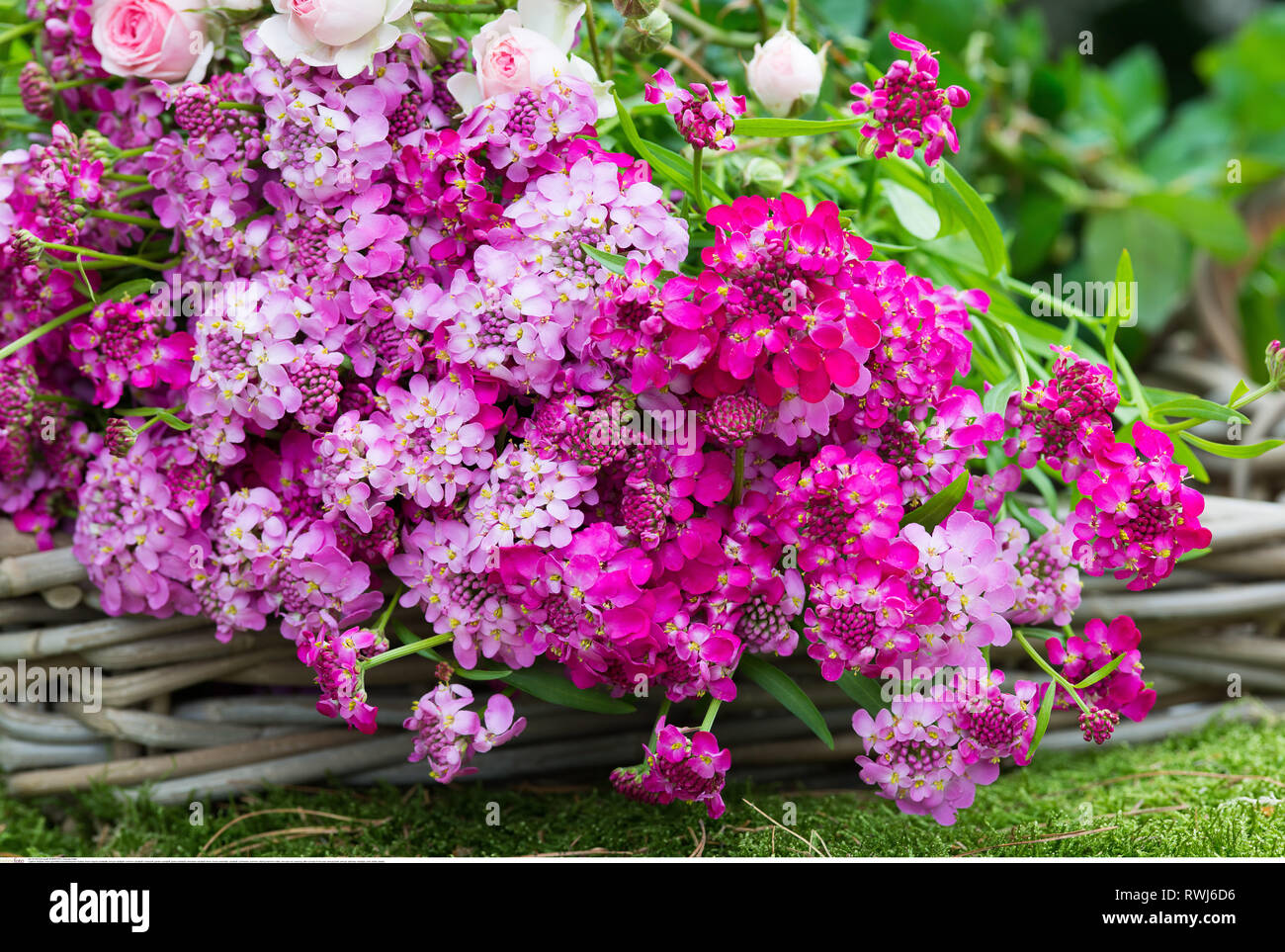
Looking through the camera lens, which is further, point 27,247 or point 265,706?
point 265,706

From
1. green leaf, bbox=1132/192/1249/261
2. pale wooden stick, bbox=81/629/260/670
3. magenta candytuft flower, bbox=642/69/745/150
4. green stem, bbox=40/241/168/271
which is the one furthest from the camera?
green leaf, bbox=1132/192/1249/261

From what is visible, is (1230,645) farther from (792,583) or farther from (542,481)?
(542,481)

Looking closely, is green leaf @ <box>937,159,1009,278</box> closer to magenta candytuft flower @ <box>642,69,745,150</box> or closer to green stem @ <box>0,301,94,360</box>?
magenta candytuft flower @ <box>642,69,745,150</box>

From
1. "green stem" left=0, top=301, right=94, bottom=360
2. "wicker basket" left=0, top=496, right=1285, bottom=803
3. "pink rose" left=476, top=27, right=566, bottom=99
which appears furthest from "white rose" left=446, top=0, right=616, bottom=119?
"wicker basket" left=0, top=496, right=1285, bottom=803

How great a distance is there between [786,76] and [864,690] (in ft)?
1.43

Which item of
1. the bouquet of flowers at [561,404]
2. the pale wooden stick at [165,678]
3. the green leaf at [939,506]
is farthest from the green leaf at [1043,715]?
the pale wooden stick at [165,678]

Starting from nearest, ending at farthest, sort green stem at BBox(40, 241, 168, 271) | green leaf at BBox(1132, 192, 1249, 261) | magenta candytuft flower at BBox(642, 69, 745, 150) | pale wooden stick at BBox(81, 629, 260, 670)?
1. magenta candytuft flower at BBox(642, 69, 745, 150)
2. green stem at BBox(40, 241, 168, 271)
3. pale wooden stick at BBox(81, 629, 260, 670)
4. green leaf at BBox(1132, 192, 1249, 261)

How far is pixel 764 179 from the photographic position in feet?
2.42

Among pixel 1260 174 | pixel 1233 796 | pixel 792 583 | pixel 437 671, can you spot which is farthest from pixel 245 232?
pixel 1260 174

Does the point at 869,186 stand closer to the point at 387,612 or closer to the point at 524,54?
the point at 524,54

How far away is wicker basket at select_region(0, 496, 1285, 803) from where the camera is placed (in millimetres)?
810

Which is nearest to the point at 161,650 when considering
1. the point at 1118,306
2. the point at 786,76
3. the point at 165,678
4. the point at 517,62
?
the point at 165,678

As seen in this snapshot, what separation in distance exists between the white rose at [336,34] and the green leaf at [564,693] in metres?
0.42

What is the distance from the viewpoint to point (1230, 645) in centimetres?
92
